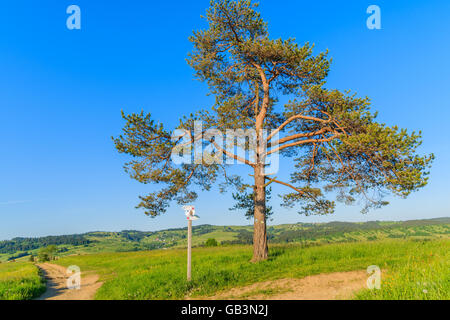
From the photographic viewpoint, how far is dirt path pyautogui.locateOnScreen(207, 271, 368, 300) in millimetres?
7096

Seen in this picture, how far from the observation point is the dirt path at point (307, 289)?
7096 millimetres

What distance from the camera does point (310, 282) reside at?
8578 mm

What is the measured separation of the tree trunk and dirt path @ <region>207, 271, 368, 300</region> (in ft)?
12.8

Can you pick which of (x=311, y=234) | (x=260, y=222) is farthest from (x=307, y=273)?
(x=311, y=234)

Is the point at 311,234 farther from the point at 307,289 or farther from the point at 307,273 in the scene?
the point at 307,289

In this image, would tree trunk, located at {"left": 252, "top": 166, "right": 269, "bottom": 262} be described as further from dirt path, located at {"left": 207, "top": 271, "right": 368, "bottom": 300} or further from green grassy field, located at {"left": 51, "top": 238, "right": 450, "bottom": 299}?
dirt path, located at {"left": 207, "top": 271, "right": 368, "bottom": 300}

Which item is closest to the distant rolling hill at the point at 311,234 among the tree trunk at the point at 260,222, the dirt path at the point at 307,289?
the tree trunk at the point at 260,222

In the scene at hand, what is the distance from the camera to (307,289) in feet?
25.6

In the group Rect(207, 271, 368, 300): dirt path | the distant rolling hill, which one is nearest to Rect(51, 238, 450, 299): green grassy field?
Rect(207, 271, 368, 300): dirt path

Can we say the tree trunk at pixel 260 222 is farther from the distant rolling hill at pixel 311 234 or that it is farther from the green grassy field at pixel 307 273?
the distant rolling hill at pixel 311 234

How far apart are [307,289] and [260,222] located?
5626 millimetres
